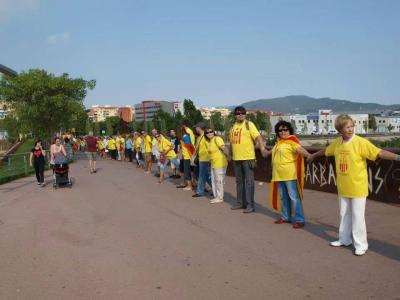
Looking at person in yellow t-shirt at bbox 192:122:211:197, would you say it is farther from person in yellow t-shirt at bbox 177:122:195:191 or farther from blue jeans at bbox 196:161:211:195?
person in yellow t-shirt at bbox 177:122:195:191

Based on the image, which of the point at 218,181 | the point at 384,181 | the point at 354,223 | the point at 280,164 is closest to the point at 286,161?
the point at 280,164

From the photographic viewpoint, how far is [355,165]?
5.49m

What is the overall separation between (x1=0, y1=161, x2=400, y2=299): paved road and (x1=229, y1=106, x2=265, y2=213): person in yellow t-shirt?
0.47m

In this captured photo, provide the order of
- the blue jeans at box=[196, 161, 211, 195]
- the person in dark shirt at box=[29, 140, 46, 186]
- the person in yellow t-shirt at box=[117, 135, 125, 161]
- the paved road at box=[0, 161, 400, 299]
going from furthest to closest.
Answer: the person in yellow t-shirt at box=[117, 135, 125, 161], the person in dark shirt at box=[29, 140, 46, 186], the blue jeans at box=[196, 161, 211, 195], the paved road at box=[0, 161, 400, 299]

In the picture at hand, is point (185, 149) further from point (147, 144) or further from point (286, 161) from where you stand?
point (147, 144)

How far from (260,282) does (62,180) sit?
411 inches

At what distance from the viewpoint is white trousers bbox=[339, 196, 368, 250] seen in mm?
5363

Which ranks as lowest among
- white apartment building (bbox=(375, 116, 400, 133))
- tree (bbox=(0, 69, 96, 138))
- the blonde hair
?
white apartment building (bbox=(375, 116, 400, 133))

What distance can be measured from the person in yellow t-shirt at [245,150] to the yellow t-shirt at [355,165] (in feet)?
8.42

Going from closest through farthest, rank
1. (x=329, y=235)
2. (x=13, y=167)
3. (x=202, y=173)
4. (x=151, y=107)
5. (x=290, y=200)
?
(x=329, y=235) < (x=290, y=200) < (x=202, y=173) < (x=13, y=167) < (x=151, y=107)

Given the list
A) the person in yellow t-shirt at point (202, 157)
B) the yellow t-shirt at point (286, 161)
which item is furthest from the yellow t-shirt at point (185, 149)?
the yellow t-shirt at point (286, 161)

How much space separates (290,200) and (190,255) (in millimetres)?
2305

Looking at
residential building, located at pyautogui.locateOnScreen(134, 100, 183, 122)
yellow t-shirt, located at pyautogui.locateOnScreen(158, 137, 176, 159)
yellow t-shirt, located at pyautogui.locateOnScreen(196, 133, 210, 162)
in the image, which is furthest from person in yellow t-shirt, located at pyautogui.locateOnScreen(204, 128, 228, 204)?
residential building, located at pyautogui.locateOnScreen(134, 100, 183, 122)

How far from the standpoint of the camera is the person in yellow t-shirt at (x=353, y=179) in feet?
17.6
